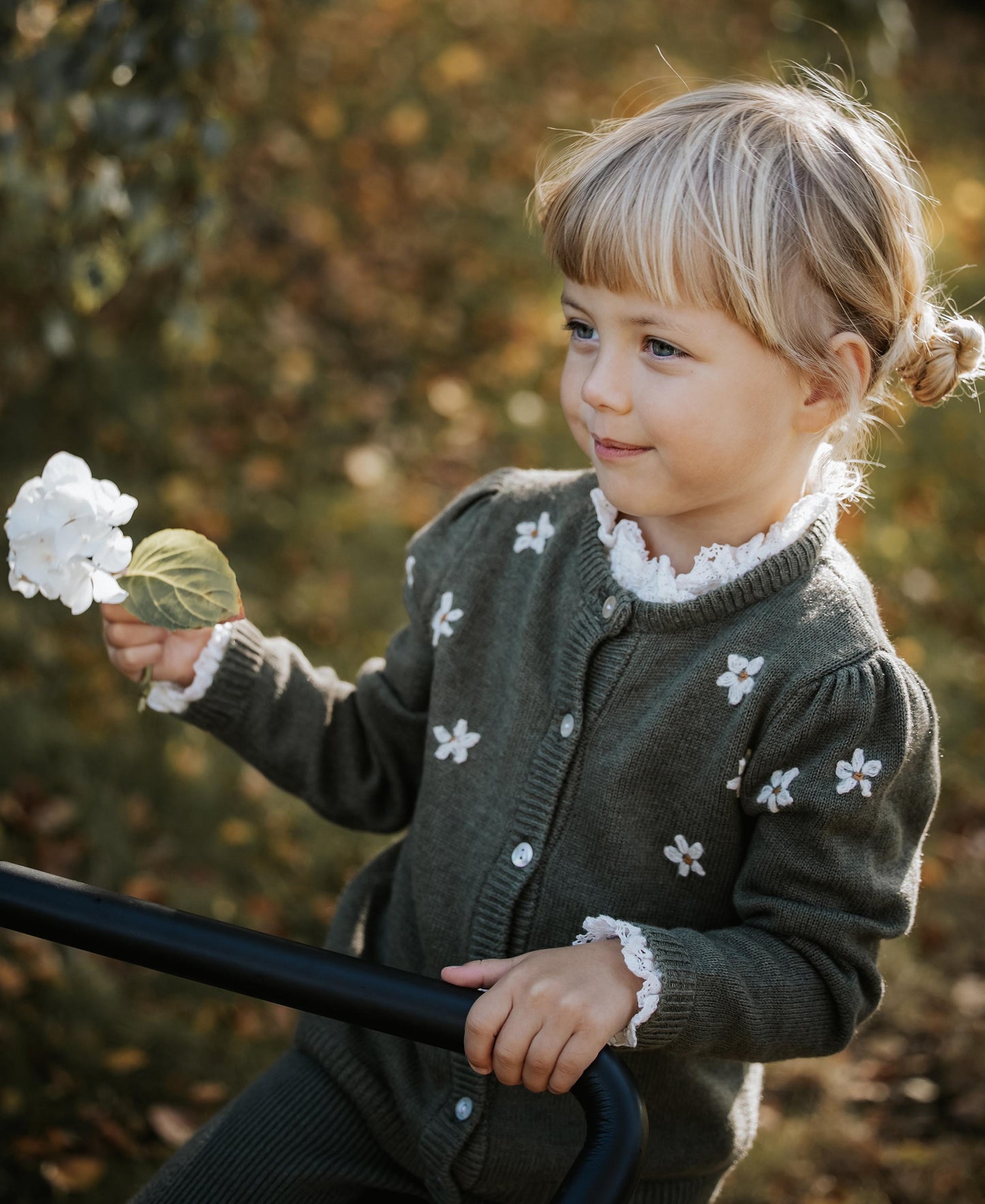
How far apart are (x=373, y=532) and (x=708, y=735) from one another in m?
2.17

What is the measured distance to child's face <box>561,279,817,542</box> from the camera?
131 centimetres

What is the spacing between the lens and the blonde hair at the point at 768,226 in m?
1.30

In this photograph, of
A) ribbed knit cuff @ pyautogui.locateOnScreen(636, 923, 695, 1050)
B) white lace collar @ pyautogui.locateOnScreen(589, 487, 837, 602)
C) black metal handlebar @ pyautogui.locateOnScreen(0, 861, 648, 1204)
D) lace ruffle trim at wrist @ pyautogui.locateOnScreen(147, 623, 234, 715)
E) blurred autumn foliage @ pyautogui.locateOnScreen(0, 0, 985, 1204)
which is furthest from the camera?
blurred autumn foliage @ pyautogui.locateOnScreen(0, 0, 985, 1204)

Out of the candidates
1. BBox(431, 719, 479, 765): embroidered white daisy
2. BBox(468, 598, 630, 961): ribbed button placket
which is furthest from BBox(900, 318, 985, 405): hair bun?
BBox(431, 719, 479, 765): embroidered white daisy

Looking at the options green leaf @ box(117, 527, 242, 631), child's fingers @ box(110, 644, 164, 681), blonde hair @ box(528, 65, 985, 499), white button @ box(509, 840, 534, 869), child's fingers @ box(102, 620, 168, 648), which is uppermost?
blonde hair @ box(528, 65, 985, 499)

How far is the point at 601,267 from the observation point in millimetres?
1340

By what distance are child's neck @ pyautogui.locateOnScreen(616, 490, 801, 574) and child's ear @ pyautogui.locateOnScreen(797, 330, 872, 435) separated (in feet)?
0.34

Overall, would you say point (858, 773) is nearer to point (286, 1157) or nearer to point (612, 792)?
point (612, 792)

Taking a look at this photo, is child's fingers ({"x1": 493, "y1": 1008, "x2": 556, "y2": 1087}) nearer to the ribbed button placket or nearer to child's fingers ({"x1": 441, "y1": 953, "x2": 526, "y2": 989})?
child's fingers ({"x1": 441, "y1": 953, "x2": 526, "y2": 989})

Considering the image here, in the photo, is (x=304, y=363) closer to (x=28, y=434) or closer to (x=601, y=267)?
(x=28, y=434)

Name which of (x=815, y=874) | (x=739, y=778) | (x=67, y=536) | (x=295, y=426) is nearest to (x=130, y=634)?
(x=67, y=536)

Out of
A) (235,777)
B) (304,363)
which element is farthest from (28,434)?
(235,777)

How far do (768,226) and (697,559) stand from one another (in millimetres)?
381

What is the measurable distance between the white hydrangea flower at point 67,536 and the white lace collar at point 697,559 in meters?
0.55
